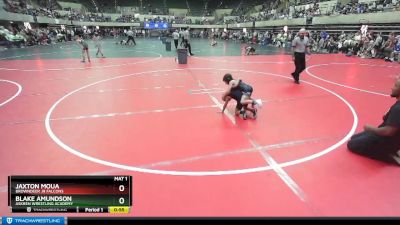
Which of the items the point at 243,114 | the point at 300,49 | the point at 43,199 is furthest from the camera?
the point at 300,49

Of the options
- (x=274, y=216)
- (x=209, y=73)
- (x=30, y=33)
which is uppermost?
(x=30, y=33)

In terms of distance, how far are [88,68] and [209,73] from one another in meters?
5.67

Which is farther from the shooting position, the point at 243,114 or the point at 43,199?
the point at 243,114

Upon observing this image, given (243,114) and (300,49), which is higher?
(300,49)

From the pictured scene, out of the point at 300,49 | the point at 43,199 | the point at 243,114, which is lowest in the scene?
the point at 43,199

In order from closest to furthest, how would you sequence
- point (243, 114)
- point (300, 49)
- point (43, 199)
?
point (43, 199)
point (243, 114)
point (300, 49)

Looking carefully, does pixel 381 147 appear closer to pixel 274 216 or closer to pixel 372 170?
pixel 372 170

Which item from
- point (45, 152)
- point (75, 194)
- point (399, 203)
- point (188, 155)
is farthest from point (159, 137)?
point (399, 203)

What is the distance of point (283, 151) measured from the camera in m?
4.55
